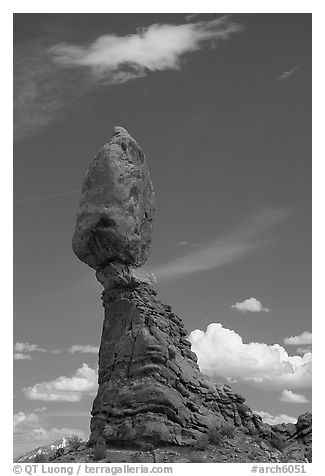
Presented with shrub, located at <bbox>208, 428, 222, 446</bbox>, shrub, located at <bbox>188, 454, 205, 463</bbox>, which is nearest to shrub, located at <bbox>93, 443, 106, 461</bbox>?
shrub, located at <bbox>188, 454, 205, 463</bbox>

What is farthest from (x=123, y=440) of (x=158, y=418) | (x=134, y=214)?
(x=134, y=214)

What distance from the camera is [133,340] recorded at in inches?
1171

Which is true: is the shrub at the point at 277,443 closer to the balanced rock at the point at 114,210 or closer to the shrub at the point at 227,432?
the shrub at the point at 227,432

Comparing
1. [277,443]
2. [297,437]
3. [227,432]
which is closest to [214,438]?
[227,432]

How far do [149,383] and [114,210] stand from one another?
23.3 ft

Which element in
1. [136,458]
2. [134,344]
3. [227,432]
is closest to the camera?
[136,458]

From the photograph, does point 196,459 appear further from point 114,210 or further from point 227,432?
point 114,210

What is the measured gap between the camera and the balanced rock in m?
30.5

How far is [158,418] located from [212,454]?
7.92ft

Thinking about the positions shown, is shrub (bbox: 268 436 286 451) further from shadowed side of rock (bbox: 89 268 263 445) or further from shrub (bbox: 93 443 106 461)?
shrub (bbox: 93 443 106 461)

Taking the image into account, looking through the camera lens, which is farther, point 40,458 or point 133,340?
point 40,458

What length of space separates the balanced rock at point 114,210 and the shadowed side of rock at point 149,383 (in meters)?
0.98
